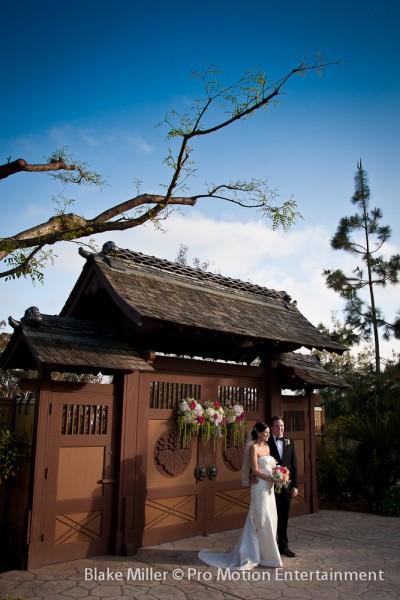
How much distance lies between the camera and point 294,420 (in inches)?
405

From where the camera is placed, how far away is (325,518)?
995cm

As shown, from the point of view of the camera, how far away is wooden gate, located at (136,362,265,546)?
754cm

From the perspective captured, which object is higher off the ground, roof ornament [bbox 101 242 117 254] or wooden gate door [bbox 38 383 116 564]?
roof ornament [bbox 101 242 117 254]

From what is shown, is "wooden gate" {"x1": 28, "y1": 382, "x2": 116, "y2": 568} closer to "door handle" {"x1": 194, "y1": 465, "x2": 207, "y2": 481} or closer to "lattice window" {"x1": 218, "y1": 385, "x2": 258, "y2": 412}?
"door handle" {"x1": 194, "y1": 465, "x2": 207, "y2": 481}

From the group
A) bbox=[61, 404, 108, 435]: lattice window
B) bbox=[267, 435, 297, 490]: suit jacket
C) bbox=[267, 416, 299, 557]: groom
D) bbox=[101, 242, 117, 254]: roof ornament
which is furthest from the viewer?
bbox=[101, 242, 117, 254]: roof ornament

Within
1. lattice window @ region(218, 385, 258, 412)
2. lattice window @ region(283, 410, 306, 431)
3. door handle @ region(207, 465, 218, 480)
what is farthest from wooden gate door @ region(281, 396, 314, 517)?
door handle @ region(207, 465, 218, 480)

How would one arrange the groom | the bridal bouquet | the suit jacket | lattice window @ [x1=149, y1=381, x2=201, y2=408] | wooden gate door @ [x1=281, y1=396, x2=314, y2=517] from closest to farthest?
the bridal bouquet
the groom
the suit jacket
lattice window @ [x1=149, y1=381, x2=201, y2=408]
wooden gate door @ [x1=281, y1=396, x2=314, y2=517]

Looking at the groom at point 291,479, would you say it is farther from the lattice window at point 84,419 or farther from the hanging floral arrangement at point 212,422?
the lattice window at point 84,419

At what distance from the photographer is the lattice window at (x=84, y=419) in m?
6.79

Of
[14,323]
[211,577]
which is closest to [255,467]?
[211,577]

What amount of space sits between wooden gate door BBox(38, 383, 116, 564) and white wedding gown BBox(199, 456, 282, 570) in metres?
1.62

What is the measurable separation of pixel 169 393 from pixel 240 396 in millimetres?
1707

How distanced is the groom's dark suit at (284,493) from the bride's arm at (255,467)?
70 centimetres

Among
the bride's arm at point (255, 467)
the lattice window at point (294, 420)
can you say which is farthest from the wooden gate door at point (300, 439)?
the bride's arm at point (255, 467)
